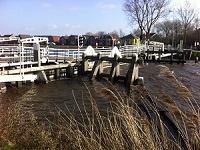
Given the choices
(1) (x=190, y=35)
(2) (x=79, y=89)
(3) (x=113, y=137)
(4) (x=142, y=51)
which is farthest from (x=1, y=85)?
(1) (x=190, y=35)

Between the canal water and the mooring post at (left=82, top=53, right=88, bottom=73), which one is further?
the mooring post at (left=82, top=53, right=88, bottom=73)

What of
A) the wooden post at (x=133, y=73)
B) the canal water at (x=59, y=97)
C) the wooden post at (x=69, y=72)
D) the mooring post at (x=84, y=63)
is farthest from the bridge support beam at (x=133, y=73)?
the wooden post at (x=69, y=72)

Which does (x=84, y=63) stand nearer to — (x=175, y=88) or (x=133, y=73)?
(x=133, y=73)

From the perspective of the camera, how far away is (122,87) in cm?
1825

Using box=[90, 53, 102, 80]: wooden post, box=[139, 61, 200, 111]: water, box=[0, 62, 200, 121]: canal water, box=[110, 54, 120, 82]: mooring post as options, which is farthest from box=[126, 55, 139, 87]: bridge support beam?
box=[90, 53, 102, 80]: wooden post

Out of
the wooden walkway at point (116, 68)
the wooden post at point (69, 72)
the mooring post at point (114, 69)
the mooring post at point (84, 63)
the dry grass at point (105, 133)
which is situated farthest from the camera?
the mooring post at point (84, 63)

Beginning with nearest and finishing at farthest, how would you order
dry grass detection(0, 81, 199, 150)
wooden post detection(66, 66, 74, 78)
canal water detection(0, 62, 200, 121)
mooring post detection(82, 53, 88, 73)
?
dry grass detection(0, 81, 199, 150), canal water detection(0, 62, 200, 121), wooden post detection(66, 66, 74, 78), mooring post detection(82, 53, 88, 73)

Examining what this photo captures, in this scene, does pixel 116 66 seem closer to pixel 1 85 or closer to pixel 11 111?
pixel 1 85

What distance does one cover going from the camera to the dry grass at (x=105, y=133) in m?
4.04

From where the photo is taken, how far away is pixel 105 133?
4.48 meters

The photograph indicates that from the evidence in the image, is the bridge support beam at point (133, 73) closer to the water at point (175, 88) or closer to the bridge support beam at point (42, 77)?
the water at point (175, 88)

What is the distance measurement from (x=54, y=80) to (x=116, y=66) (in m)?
4.88

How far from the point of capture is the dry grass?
13.2 ft

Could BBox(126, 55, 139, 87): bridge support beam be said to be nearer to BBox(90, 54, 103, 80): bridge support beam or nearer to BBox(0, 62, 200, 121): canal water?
BBox(0, 62, 200, 121): canal water
